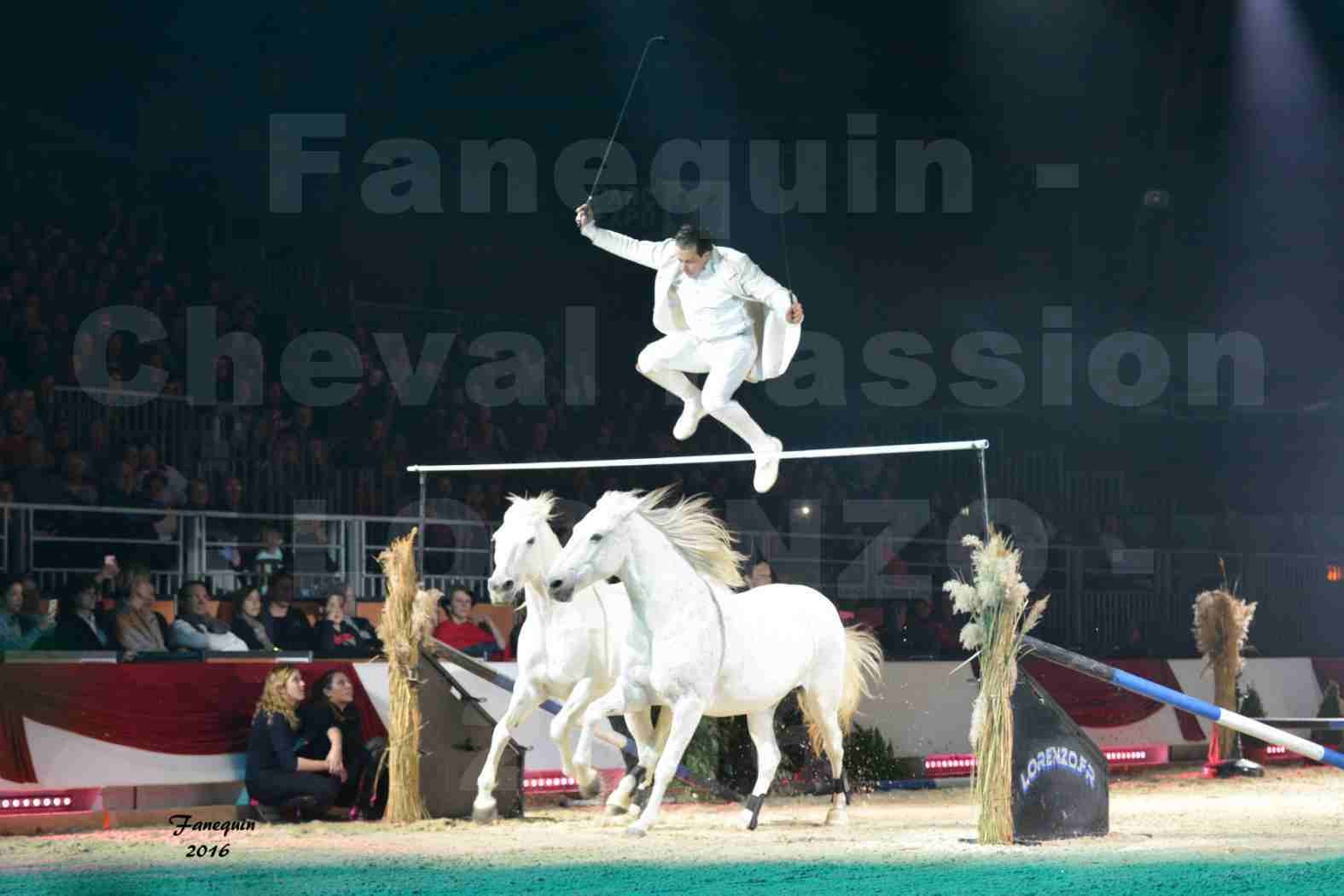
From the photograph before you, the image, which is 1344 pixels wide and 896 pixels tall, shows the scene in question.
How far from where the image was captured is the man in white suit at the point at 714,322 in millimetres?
9438

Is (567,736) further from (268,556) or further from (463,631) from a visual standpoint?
(268,556)

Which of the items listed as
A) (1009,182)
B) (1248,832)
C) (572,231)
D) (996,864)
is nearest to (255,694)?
(996,864)

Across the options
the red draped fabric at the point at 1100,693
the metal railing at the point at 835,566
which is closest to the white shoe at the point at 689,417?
the metal railing at the point at 835,566

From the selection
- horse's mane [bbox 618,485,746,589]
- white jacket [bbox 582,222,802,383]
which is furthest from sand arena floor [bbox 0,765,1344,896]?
white jacket [bbox 582,222,802,383]

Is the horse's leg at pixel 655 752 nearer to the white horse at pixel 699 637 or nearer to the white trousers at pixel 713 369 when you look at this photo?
the white horse at pixel 699 637

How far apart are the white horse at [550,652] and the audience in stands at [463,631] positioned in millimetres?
2057

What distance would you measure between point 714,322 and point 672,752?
98.3 inches

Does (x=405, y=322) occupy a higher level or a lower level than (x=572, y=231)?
lower

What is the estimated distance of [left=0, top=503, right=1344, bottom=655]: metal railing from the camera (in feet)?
41.4

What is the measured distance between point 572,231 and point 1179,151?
7.56 metres

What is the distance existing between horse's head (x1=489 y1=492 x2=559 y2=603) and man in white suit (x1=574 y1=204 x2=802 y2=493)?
1172 millimetres

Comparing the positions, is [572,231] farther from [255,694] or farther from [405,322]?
[255,694]

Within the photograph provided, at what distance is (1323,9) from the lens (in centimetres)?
1838

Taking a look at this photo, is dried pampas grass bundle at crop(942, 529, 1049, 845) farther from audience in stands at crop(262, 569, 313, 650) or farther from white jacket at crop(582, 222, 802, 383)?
audience in stands at crop(262, 569, 313, 650)
